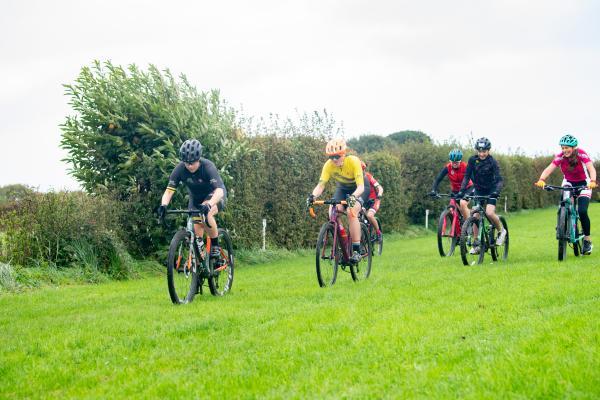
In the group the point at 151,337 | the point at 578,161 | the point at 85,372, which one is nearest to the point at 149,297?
the point at 151,337

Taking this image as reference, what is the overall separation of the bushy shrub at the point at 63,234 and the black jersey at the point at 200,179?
13.6ft

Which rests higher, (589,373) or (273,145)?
(273,145)

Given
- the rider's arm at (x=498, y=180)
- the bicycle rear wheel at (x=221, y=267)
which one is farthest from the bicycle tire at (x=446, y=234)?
the bicycle rear wheel at (x=221, y=267)

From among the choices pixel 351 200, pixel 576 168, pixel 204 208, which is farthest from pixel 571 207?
pixel 204 208

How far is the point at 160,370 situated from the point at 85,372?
0.60 metres

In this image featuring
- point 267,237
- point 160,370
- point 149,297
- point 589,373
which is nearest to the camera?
→ point 589,373

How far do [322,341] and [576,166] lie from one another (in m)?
7.93

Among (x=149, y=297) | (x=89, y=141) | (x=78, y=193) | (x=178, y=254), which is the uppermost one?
(x=89, y=141)

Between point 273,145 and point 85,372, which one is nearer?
point 85,372

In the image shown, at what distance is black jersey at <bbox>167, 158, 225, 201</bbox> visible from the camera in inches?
370

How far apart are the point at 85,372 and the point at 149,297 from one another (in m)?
4.49

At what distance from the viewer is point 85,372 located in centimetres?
548

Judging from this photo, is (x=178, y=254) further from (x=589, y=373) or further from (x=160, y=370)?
(x=589, y=373)

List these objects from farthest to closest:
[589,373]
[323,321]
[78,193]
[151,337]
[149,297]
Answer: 1. [78,193]
2. [149,297]
3. [323,321]
4. [151,337]
5. [589,373]
